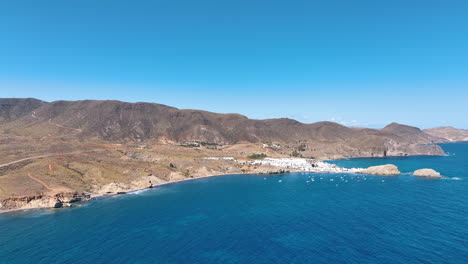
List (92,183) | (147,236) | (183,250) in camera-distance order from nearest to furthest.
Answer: (183,250)
(147,236)
(92,183)

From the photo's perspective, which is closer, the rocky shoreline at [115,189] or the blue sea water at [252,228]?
the blue sea water at [252,228]

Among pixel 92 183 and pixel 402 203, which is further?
pixel 92 183

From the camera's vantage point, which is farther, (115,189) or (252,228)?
(115,189)

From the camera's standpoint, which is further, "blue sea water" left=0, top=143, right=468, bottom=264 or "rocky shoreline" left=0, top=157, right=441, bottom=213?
"rocky shoreline" left=0, top=157, right=441, bottom=213

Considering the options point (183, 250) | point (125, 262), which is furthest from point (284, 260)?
point (125, 262)

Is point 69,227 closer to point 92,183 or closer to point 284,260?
point 92,183

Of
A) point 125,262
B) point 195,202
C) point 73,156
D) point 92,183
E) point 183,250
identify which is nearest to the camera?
point 125,262

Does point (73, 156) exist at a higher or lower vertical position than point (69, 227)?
higher
